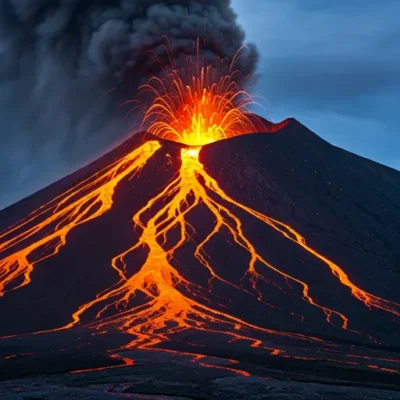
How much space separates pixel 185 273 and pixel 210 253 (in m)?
3.49

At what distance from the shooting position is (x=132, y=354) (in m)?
25.5

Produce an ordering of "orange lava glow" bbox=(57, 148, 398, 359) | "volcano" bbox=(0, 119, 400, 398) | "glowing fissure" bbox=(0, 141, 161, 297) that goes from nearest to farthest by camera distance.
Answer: "volcano" bbox=(0, 119, 400, 398)
"orange lava glow" bbox=(57, 148, 398, 359)
"glowing fissure" bbox=(0, 141, 161, 297)

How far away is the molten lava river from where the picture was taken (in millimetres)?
29234

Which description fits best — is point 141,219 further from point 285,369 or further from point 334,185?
point 285,369

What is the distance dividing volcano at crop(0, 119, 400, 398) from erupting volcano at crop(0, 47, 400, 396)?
14cm

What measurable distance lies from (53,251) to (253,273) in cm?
1310

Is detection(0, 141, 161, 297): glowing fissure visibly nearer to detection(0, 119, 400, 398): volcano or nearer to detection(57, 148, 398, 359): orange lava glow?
detection(0, 119, 400, 398): volcano

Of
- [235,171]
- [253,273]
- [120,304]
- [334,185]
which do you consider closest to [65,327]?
[120,304]

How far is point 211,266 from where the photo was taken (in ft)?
135

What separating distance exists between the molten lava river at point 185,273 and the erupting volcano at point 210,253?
0.43ft

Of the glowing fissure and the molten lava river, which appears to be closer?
the molten lava river

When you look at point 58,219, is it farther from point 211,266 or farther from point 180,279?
point 180,279

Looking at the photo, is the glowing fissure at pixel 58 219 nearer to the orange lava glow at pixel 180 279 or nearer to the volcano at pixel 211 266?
the volcano at pixel 211 266

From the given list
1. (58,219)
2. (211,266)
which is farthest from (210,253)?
(58,219)
